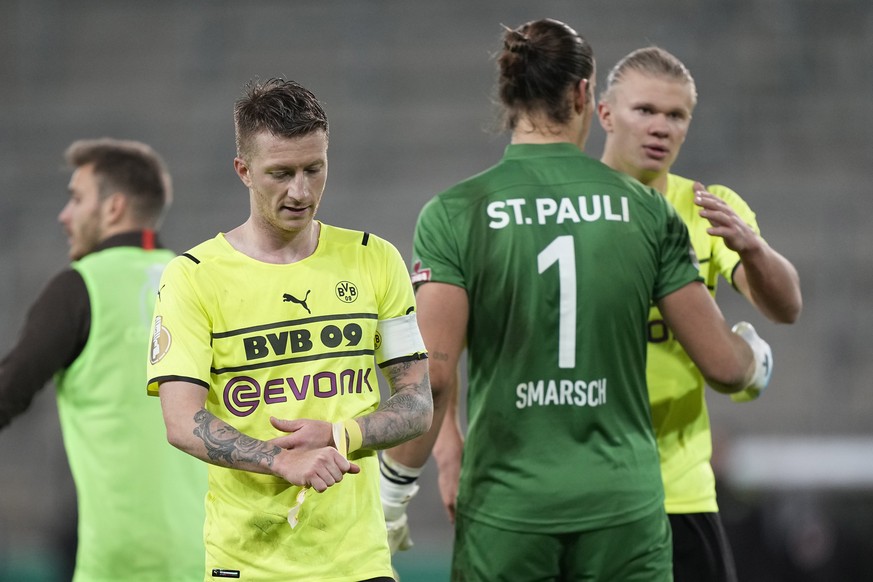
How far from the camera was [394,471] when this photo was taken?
366cm

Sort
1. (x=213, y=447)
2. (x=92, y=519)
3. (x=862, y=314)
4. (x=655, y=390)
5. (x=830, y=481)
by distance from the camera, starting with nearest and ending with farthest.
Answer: (x=213, y=447)
(x=655, y=390)
(x=92, y=519)
(x=830, y=481)
(x=862, y=314)

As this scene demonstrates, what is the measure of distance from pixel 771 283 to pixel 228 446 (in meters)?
1.80

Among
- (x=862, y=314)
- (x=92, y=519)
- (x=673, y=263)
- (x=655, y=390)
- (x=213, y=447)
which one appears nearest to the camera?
(x=213, y=447)

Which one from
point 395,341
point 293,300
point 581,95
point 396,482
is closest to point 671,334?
point 581,95

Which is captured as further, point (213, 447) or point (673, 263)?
point (673, 263)

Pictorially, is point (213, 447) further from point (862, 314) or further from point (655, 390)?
point (862, 314)

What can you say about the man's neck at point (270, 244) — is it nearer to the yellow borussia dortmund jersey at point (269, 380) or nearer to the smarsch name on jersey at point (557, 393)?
the yellow borussia dortmund jersey at point (269, 380)

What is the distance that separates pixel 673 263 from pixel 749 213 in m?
0.78

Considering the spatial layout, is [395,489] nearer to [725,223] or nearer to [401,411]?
[401,411]

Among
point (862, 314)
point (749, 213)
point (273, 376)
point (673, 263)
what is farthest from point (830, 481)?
point (273, 376)

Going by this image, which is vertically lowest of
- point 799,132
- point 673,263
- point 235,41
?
point 673,263

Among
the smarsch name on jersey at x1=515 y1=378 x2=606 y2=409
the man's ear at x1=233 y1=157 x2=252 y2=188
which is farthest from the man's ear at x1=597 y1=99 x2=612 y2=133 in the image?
the man's ear at x1=233 y1=157 x2=252 y2=188

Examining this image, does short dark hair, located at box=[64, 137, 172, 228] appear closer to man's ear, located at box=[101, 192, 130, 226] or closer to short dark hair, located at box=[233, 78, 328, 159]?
man's ear, located at box=[101, 192, 130, 226]

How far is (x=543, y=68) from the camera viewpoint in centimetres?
346
